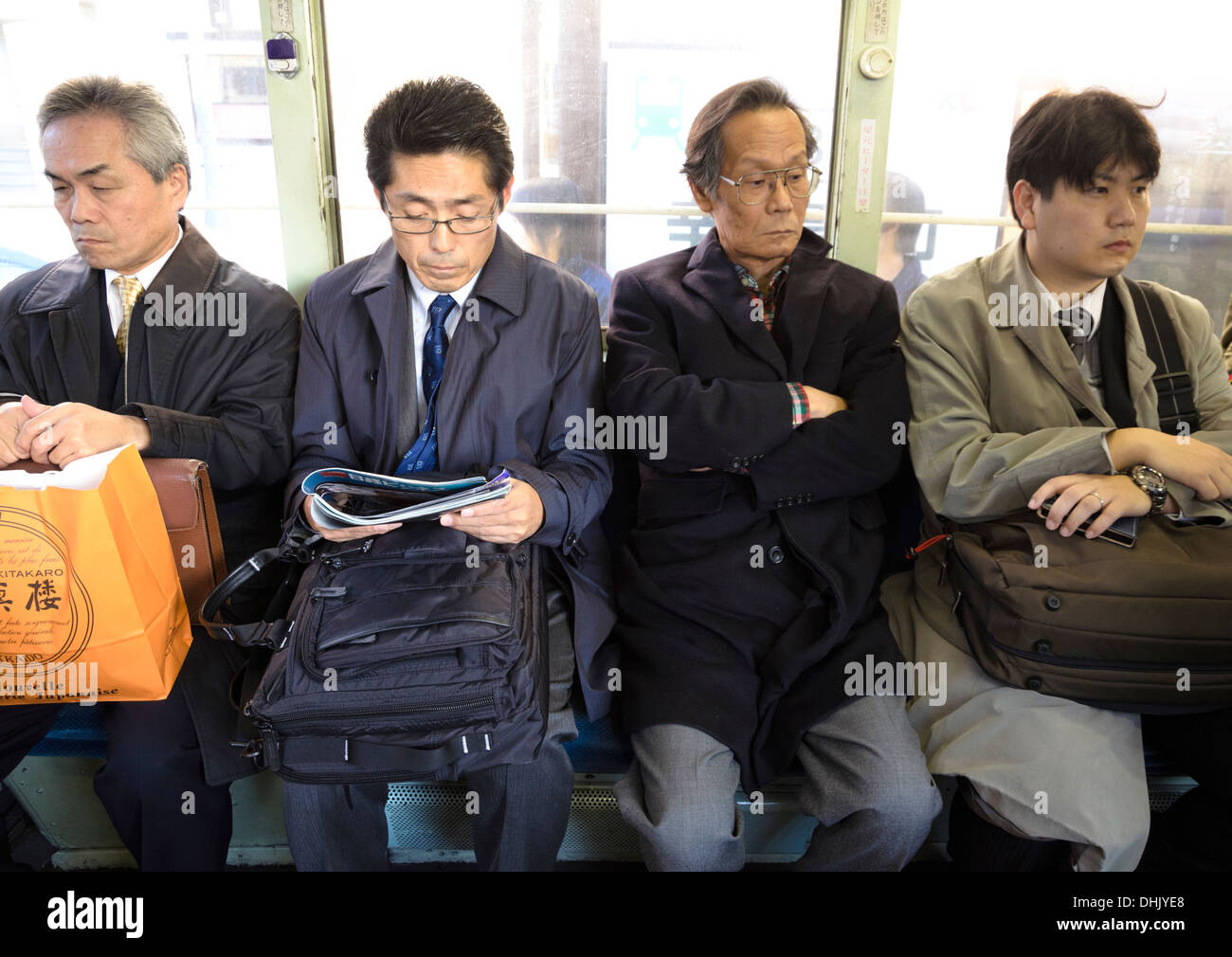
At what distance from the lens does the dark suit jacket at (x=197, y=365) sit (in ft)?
7.35

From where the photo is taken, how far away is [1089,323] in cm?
229

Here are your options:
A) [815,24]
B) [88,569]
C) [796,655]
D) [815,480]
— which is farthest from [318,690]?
[815,24]

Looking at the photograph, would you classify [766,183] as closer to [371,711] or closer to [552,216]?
[552,216]

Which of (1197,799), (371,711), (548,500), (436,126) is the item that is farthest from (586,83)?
(1197,799)

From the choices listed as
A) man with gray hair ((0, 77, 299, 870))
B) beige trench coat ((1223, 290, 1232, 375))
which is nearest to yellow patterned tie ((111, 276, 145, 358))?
man with gray hair ((0, 77, 299, 870))

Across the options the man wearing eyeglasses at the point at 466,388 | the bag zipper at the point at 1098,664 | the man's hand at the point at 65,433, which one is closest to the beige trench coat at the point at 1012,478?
the bag zipper at the point at 1098,664

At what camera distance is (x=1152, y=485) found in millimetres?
1996

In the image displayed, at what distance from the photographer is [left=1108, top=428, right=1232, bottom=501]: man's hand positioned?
6.58 ft

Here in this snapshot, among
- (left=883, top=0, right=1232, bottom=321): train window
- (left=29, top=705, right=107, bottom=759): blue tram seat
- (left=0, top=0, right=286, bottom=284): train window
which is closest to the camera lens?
(left=29, top=705, right=107, bottom=759): blue tram seat

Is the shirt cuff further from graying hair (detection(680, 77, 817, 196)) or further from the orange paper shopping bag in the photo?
the orange paper shopping bag

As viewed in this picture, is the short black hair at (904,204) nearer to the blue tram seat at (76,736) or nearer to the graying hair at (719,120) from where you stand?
the graying hair at (719,120)

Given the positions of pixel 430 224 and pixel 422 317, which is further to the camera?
pixel 422 317

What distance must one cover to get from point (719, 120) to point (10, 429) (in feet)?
6.46

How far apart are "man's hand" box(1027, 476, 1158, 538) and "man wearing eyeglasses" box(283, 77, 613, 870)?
3.55 ft
